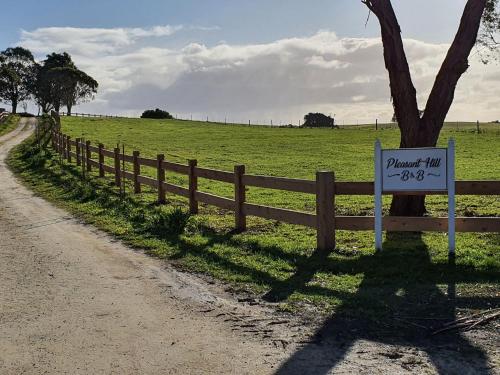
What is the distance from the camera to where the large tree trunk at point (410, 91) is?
10.4m

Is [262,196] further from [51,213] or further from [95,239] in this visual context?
[95,239]

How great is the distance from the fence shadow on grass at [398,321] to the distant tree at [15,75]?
92537mm

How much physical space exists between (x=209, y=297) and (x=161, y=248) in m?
2.86

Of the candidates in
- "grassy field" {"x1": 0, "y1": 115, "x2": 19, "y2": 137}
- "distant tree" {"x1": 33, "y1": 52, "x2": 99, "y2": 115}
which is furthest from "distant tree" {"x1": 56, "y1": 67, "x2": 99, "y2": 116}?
"grassy field" {"x1": 0, "y1": 115, "x2": 19, "y2": 137}

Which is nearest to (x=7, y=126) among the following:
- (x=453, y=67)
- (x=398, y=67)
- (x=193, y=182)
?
(x=193, y=182)

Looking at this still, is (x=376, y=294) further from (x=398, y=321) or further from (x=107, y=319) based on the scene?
(x=107, y=319)

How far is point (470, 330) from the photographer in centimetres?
526

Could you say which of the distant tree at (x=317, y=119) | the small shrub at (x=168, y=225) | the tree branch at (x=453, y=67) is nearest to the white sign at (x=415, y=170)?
the tree branch at (x=453, y=67)

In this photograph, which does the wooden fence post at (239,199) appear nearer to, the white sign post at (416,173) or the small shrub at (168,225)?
the small shrub at (168,225)

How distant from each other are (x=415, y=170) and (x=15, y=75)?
93.0 metres

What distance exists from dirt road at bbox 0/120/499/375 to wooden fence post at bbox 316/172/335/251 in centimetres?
221

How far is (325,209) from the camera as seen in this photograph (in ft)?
27.7

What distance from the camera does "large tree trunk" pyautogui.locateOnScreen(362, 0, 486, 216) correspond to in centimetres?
1040

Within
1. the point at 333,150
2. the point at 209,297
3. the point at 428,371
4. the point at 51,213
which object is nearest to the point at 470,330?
the point at 428,371
